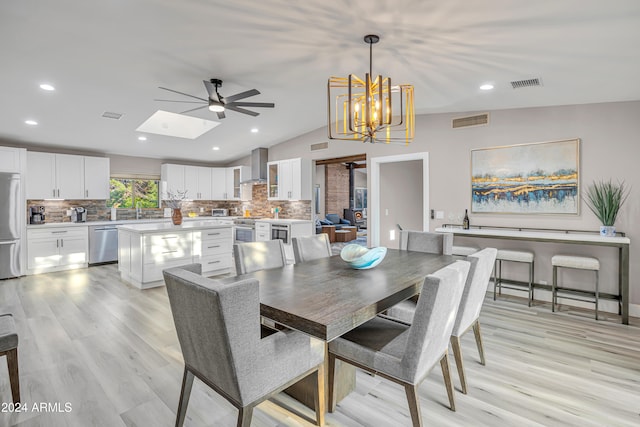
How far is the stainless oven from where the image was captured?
634 cm

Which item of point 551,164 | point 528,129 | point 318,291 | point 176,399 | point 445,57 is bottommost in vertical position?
point 176,399

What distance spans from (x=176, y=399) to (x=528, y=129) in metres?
4.85

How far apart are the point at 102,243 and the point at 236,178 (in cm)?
324

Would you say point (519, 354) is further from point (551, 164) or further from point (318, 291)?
point (551, 164)

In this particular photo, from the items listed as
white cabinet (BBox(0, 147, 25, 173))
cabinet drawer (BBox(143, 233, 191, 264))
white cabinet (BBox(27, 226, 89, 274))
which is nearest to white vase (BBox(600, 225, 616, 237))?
cabinet drawer (BBox(143, 233, 191, 264))

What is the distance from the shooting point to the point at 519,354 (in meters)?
2.73

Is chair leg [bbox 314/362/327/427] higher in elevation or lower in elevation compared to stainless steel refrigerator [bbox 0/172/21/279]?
lower

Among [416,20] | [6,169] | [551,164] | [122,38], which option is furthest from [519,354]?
[6,169]

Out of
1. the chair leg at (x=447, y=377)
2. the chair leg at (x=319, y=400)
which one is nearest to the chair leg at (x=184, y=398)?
the chair leg at (x=319, y=400)

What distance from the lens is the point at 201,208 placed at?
27.9 ft

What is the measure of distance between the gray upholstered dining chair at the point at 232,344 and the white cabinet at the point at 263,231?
4.96 metres

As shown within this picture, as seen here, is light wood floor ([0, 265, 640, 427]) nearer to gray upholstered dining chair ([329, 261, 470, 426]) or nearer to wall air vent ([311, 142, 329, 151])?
gray upholstered dining chair ([329, 261, 470, 426])

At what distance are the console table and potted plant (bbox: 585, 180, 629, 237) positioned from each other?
0.14 meters

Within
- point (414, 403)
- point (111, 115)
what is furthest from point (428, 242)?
point (111, 115)
